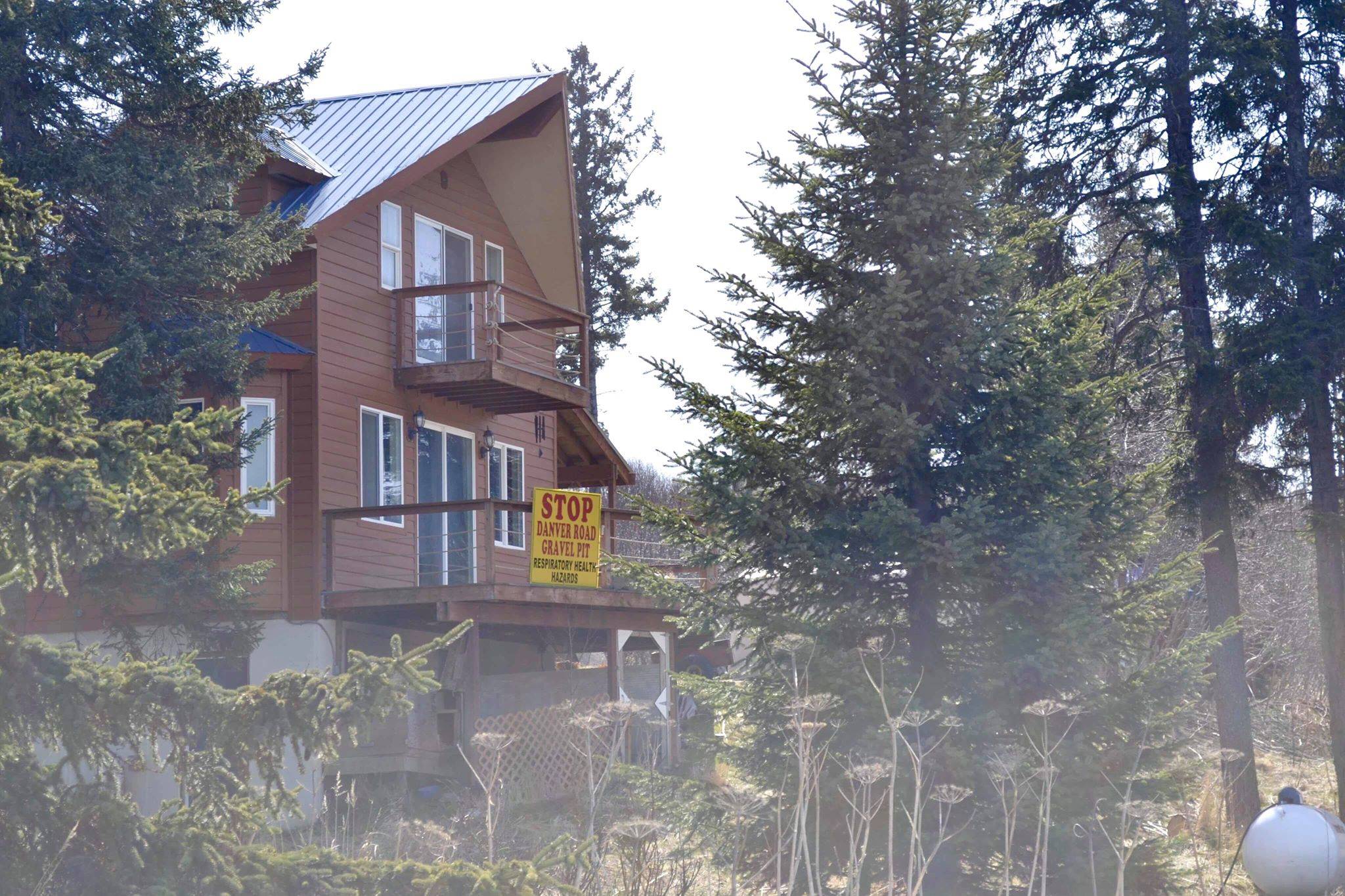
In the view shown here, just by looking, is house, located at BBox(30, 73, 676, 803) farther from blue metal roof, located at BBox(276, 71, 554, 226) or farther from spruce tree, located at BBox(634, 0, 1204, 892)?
spruce tree, located at BBox(634, 0, 1204, 892)

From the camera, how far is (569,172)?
825 inches

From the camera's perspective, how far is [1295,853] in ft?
32.7

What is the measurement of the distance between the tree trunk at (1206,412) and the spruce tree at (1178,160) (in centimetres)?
2

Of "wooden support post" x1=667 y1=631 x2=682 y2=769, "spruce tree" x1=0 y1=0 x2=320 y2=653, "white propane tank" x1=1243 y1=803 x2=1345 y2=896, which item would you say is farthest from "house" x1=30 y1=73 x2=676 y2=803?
"white propane tank" x1=1243 y1=803 x2=1345 y2=896

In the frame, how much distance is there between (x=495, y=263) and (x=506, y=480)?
358 cm

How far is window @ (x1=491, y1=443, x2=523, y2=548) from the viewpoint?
66.4 feet

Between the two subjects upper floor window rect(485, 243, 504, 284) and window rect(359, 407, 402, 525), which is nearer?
window rect(359, 407, 402, 525)

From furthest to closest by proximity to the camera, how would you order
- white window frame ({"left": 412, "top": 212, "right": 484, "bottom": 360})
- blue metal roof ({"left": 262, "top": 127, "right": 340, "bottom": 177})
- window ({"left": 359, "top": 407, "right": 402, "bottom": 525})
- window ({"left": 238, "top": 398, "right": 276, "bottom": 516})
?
white window frame ({"left": 412, "top": 212, "right": 484, "bottom": 360}) → blue metal roof ({"left": 262, "top": 127, "right": 340, "bottom": 177}) → window ({"left": 359, "top": 407, "right": 402, "bottom": 525}) → window ({"left": 238, "top": 398, "right": 276, "bottom": 516})

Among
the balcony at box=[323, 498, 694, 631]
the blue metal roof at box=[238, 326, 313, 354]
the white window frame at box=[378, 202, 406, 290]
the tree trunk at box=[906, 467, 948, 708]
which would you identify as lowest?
the tree trunk at box=[906, 467, 948, 708]

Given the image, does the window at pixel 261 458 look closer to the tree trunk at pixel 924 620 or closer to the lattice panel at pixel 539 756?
the lattice panel at pixel 539 756

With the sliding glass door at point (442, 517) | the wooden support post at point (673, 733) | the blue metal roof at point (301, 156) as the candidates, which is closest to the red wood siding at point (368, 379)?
the sliding glass door at point (442, 517)

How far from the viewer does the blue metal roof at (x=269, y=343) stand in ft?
53.5

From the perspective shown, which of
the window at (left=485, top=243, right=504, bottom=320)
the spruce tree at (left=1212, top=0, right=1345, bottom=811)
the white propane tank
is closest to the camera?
the white propane tank

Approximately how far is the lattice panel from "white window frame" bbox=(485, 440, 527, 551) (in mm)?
3784
